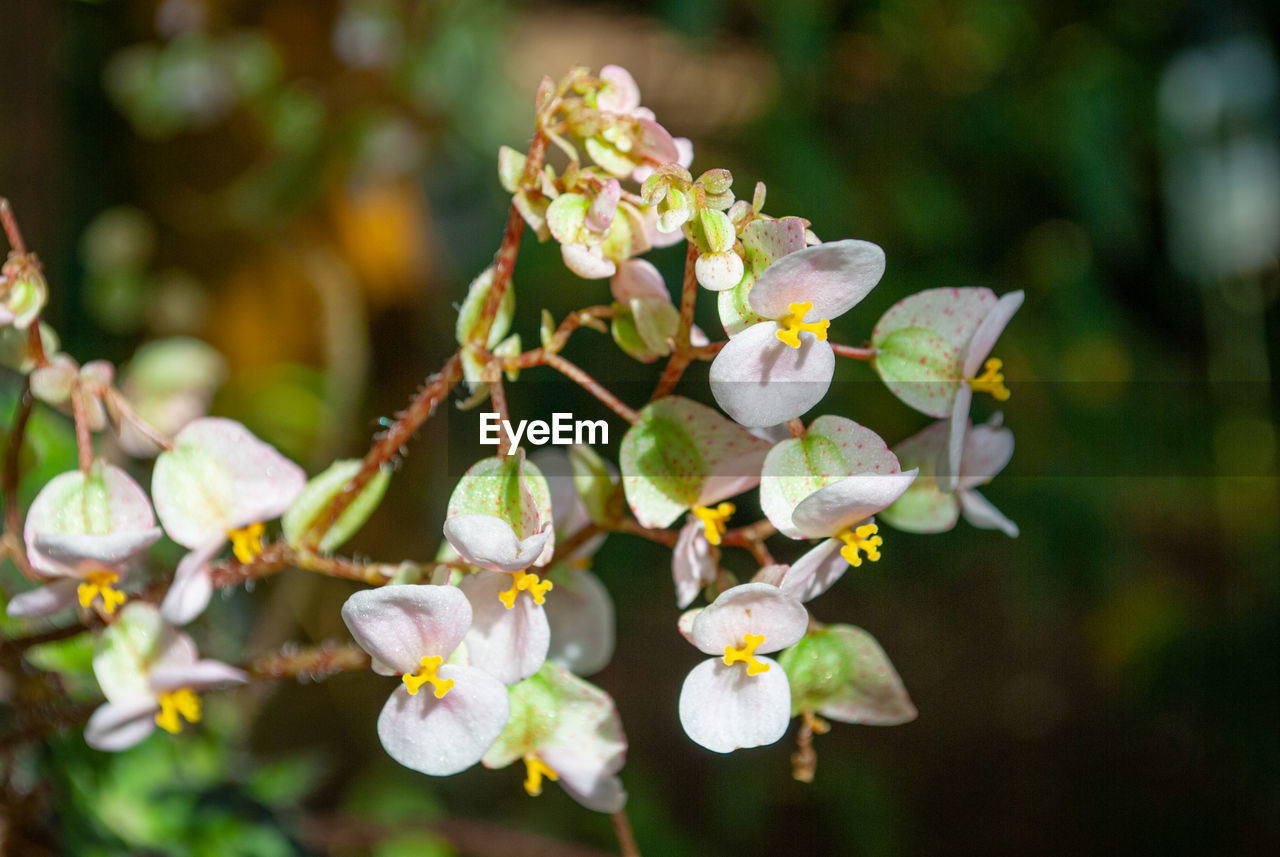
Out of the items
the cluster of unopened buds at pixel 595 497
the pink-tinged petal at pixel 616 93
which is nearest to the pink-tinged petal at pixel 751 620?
the cluster of unopened buds at pixel 595 497

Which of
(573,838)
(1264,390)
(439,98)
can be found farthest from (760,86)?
(573,838)

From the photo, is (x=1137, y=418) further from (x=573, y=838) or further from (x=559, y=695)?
(x=559, y=695)

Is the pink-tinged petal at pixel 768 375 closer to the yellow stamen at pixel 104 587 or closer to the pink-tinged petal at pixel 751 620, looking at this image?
the pink-tinged petal at pixel 751 620

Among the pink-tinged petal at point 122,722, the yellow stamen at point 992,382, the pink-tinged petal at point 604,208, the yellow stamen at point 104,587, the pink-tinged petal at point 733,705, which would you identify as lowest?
the pink-tinged petal at point 122,722

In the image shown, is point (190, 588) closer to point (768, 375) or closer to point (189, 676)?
point (189, 676)

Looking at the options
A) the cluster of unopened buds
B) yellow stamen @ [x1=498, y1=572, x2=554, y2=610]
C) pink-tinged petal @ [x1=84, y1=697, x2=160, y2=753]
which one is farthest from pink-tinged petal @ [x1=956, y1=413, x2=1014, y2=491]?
pink-tinged petal @ [x1=84, y1=697, x2=160, y2=753]

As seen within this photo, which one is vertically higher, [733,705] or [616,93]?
[616,93]

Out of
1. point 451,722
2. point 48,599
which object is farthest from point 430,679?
point 48,599
